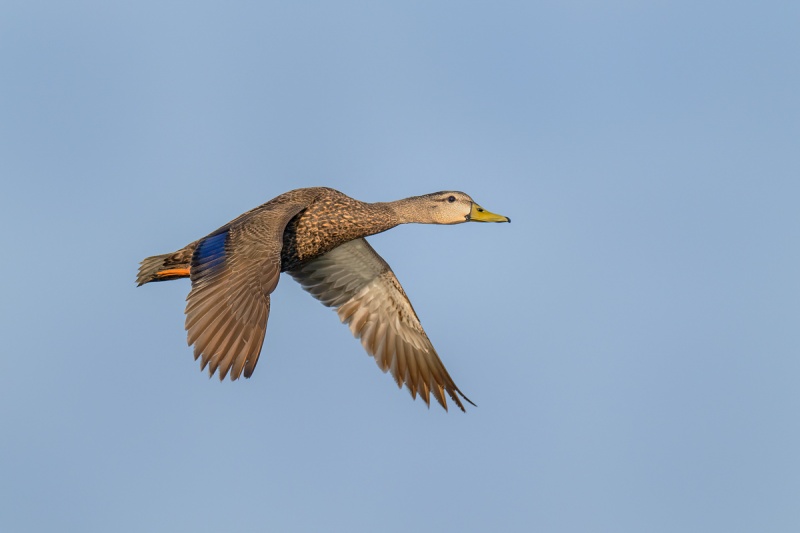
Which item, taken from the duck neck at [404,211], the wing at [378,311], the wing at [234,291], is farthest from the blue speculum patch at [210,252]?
the wing at [378,311]

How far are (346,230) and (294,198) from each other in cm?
86

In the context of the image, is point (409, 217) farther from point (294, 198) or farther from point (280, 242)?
point (280, 242)

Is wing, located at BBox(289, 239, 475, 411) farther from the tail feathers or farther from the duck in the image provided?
the tail feathers

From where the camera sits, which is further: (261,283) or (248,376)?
(261,283)

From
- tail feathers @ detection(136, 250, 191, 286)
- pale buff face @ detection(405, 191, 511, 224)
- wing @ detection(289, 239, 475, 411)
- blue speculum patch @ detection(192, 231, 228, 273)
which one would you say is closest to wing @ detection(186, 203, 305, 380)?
blue speculum patch @ detection(192, 231, 228, 273)

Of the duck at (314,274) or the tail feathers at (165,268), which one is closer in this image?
the duck at (314,274)

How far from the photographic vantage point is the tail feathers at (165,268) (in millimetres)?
16938

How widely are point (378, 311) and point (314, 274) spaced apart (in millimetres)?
1157

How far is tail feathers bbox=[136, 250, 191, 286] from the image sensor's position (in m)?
16.9

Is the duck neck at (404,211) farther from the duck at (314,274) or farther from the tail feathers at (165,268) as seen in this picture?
the tail feathers at (165,268)

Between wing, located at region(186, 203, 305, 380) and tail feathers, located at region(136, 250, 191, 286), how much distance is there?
114 cm

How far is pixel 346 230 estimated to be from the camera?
1730 centimetres

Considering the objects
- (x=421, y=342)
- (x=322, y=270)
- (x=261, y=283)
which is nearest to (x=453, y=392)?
(x=421, y=342)

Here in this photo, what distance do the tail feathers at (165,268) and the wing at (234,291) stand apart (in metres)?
1.14
